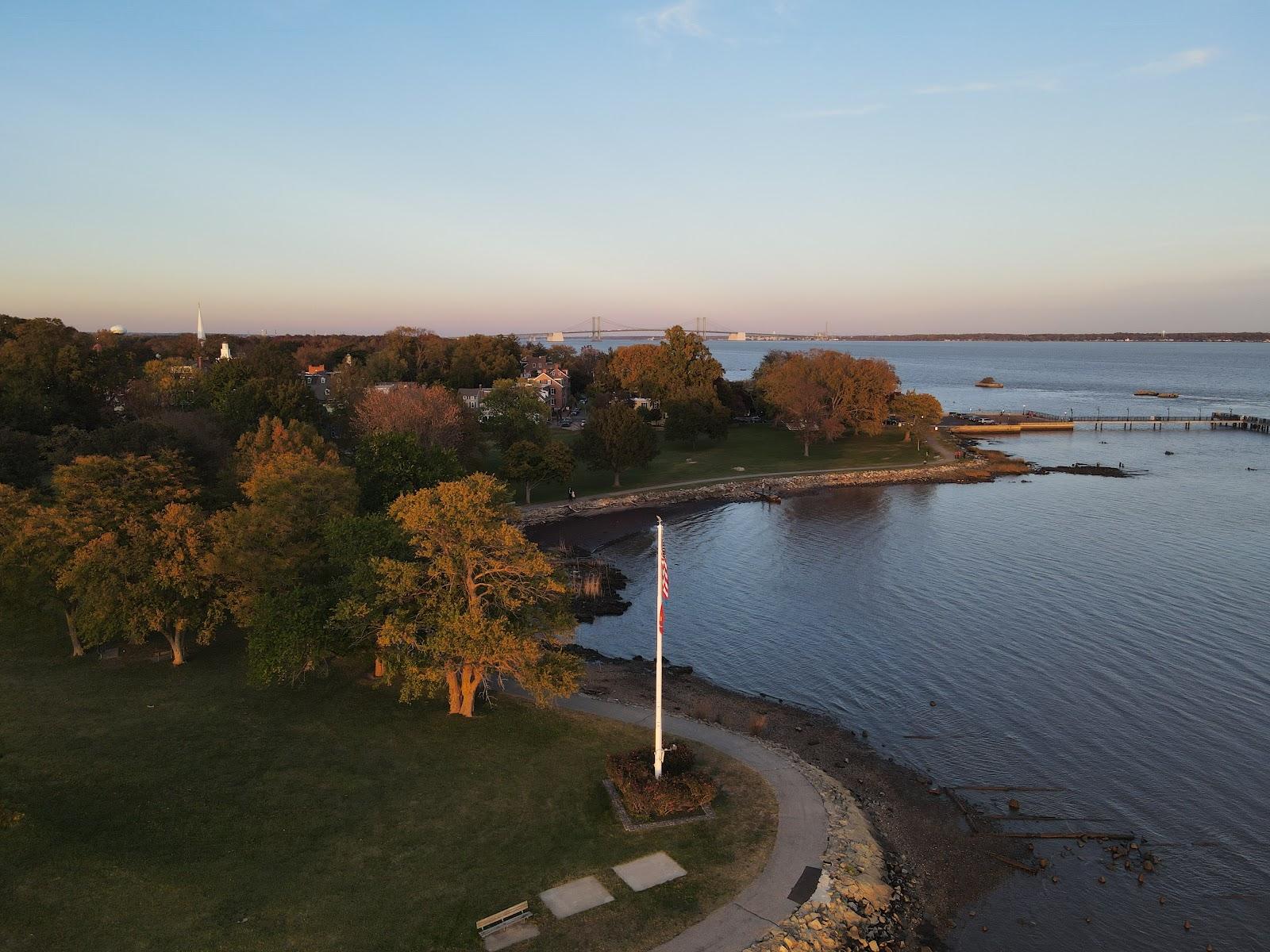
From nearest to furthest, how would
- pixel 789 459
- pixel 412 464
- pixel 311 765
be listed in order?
pixel 311 765
pixel 412 464
pixel 789 459

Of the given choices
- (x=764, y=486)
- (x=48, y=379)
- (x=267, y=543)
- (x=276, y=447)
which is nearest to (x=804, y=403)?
(x=764, y=486)

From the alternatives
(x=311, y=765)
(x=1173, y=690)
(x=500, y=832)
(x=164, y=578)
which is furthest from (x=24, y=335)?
(x=1173, y=690)

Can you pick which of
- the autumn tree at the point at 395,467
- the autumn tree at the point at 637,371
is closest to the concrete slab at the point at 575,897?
the autumn tree at the point at 395,467

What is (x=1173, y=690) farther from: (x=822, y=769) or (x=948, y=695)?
(x=822, y=769)

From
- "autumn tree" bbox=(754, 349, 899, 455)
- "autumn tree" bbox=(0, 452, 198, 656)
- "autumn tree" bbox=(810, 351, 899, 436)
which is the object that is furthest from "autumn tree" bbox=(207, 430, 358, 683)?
"autumn tree" bbox=(810, 351, 899, 436)

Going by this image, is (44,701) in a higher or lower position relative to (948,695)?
higher

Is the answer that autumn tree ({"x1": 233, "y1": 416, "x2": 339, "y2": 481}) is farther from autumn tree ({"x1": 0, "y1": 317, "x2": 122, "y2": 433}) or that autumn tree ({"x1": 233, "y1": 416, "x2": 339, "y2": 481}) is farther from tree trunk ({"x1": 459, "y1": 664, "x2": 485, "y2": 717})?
autumn tree ({"x1": 0, "y1": 317, "x2": 122, "y2": 433})

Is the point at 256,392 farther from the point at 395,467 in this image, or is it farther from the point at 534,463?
the point at 395,467
